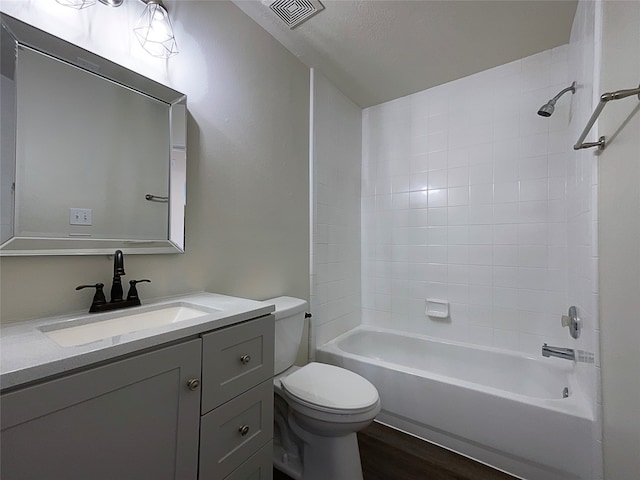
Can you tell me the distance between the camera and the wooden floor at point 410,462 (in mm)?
1417

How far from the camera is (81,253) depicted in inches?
37.7

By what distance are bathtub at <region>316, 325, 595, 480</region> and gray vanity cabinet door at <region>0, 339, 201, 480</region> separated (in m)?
1.30

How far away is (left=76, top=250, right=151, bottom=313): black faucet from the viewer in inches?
37.7

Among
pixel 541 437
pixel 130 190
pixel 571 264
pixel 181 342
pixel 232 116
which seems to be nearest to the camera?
pixel 181 342

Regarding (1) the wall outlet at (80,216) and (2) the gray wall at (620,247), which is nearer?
(2) the gray wall at (620,247)

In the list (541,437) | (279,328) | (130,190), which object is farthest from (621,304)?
(130,190)

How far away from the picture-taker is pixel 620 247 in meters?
0.88

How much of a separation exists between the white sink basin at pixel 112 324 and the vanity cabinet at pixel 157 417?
223mm

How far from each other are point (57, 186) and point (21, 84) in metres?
0.31

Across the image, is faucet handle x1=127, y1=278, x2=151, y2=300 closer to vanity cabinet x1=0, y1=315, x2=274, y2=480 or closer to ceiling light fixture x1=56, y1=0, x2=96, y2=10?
vanity cabinet x1=0, y1=315, x2=274, y2=480

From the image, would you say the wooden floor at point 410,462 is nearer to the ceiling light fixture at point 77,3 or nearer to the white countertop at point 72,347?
the white countertop at point 72,347

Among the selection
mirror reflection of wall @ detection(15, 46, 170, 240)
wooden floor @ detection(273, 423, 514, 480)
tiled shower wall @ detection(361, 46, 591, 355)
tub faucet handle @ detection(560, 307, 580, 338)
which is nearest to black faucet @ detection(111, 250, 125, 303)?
mirror reflection of wall @ detection(15, 46, 170, 240)

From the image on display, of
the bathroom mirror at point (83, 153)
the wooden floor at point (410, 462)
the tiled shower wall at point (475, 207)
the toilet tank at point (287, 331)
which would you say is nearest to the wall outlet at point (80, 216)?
the bathroom mirror at point (83, 153)

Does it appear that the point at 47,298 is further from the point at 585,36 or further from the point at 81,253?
the point at 585,36
